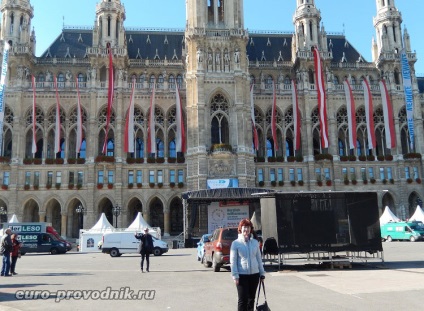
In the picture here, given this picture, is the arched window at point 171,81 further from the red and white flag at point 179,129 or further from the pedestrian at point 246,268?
the pedestrian at point 246,268

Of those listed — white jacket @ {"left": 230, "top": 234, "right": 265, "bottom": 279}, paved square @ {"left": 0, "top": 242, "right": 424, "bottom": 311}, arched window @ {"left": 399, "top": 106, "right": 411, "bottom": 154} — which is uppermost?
arched window @ {"left": 399, "top": 106, "right": 411, "bottom": 154}

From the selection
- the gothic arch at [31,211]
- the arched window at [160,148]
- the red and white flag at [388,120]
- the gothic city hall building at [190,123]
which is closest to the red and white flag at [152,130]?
the gothic city hall building at [190,123]

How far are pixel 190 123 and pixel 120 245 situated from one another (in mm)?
24677

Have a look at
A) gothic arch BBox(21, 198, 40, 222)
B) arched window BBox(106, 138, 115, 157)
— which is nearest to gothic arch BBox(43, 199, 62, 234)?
gothic arch BBox(21, 198, 40, 222)

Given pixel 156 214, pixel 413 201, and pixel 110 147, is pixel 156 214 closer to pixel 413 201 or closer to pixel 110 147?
pixel 110 147

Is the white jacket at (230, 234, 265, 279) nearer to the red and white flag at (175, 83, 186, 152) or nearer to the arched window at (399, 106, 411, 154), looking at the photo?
the red and white flag at (175, 83, 186, 152)

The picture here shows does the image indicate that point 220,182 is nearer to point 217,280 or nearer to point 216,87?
point 216,87

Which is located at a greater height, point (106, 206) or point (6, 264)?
point (106, 206)

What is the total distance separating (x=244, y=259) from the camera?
8328 mm

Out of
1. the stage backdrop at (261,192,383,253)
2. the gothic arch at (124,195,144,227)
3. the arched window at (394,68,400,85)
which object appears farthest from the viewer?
the arched window at (394,68,400,85)

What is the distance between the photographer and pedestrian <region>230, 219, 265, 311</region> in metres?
8.21

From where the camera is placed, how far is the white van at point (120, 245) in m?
33.2

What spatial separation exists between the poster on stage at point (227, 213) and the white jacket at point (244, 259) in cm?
3297

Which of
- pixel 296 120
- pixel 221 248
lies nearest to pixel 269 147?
pixel 296 120
